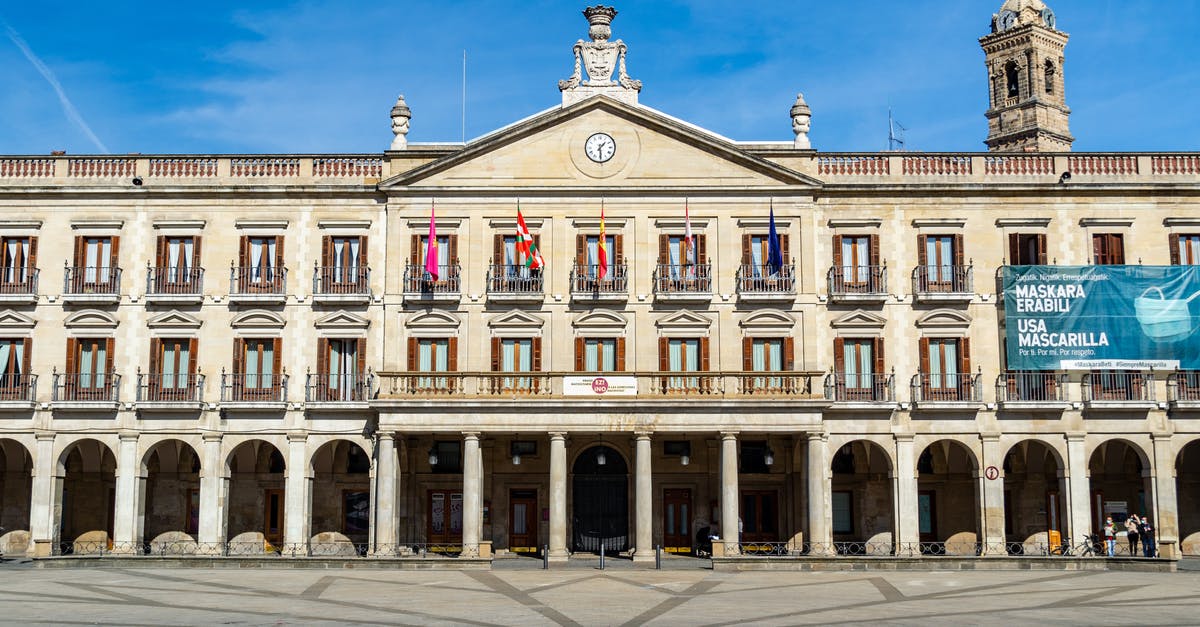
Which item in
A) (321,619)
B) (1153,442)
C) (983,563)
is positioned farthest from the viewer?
(1153,442)

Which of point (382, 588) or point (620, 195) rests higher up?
point (620, 195)

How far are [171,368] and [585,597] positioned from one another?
22.6m

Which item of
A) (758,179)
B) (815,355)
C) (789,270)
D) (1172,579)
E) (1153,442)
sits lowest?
(1172,579)

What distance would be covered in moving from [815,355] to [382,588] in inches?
770

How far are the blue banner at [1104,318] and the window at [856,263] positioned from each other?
505 centimetres

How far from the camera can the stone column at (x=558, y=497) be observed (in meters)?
46.6

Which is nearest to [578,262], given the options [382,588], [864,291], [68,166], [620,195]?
[620,195]

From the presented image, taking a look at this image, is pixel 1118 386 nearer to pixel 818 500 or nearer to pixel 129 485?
pixel 818 500

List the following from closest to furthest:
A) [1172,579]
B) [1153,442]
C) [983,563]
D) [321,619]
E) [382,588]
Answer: [321,619] → [382,588] → [1172,579] → [983,563] → [1153,442]

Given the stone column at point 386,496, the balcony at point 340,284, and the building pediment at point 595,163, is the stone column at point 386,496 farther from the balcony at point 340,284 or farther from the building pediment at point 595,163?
the building pediment at point 595,163

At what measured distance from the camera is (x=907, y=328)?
50.3 m

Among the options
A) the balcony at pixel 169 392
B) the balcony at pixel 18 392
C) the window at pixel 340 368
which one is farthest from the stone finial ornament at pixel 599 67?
the balcony at pixel 18 392

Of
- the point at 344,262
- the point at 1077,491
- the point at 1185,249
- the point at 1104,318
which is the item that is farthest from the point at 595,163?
the point at 1185,249

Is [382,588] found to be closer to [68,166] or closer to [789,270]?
[789,270]
